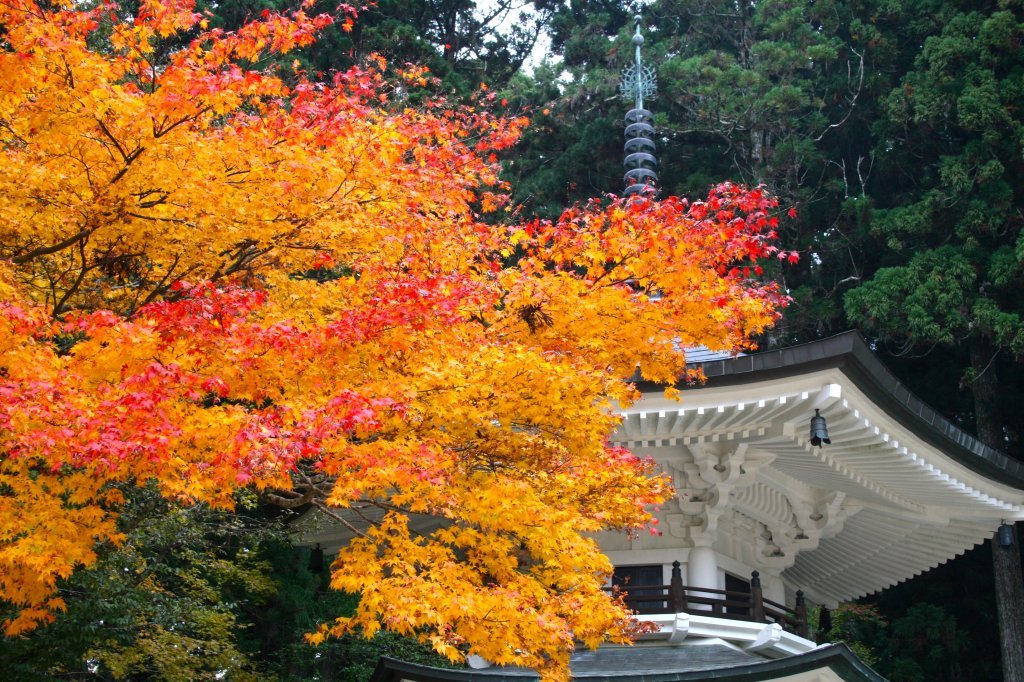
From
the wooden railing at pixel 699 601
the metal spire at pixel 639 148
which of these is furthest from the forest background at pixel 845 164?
the metal spire at pixel 639 148

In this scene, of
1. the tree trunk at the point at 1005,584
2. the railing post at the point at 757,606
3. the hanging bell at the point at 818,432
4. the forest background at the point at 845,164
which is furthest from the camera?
the forest background at the point at 845,164

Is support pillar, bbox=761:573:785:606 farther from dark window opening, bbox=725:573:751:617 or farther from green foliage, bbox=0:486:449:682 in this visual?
green foliage, bbox=0:486:449:682

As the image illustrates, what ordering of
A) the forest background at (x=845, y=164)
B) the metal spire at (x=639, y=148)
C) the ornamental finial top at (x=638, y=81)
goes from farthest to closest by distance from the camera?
1. the forest background at (x=845, y=164)
2. the ornamental finial top at (x=638, y=81)
3. the metal spire at (x=639, y=148)

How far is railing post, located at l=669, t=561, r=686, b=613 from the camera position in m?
9.55

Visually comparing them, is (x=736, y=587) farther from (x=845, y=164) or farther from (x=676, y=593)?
(x=845, y=164)

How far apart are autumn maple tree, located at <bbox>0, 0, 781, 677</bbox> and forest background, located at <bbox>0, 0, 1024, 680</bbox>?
6020 millimetres

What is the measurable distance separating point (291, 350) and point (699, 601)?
4838 millimetres

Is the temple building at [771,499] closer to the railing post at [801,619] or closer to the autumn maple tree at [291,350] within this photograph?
the railing post at [801,619]

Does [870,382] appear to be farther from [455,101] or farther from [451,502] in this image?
[455,101]

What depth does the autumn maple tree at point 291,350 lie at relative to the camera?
631cm

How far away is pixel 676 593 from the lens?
31.4ft

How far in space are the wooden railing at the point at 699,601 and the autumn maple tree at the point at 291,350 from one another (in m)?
1.52

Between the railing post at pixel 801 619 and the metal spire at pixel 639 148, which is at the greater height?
the metal spire at pixel 639 148

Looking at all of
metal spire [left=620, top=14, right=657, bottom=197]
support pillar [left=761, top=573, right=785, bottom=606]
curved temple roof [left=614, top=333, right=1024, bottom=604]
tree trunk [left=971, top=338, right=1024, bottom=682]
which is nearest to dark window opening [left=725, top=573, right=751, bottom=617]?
curved temple roof [left=614, top=333, right=1024, bottom=604]
